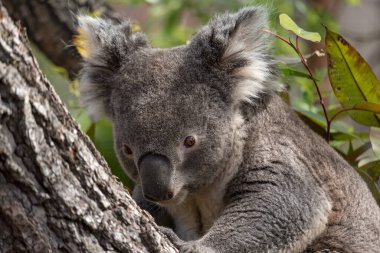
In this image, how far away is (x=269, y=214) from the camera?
2986mm

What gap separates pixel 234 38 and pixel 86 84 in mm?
802

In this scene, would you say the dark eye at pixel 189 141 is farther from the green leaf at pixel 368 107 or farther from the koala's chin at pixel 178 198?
the green leaf at pixel 368 107

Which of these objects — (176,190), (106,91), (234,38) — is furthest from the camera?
(106,91)

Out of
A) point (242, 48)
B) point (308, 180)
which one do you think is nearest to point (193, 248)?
point (308, 180)

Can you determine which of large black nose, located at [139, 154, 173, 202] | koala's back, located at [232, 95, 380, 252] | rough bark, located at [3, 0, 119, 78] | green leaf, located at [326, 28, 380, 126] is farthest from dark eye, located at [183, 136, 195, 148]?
rough bark, located at [3, 0, 119, 78]

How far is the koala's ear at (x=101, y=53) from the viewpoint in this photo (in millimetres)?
3348

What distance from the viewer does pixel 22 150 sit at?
6.37ft

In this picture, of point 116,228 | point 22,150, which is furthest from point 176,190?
point 22,150

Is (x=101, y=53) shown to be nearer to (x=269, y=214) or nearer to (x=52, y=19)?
(x=269, y=214)

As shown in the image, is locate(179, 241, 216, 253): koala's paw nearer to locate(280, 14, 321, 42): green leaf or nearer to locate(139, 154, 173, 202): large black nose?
locate(139, 154, 173, 202): large black nose

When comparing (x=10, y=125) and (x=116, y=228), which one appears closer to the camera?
(x=10, y=125)

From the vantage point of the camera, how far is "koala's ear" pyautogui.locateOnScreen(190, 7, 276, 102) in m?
3.19

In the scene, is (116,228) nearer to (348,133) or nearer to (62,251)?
(62,251)

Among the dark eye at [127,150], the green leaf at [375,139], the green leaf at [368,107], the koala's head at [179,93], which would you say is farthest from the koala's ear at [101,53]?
the green leaf at [375,139]
